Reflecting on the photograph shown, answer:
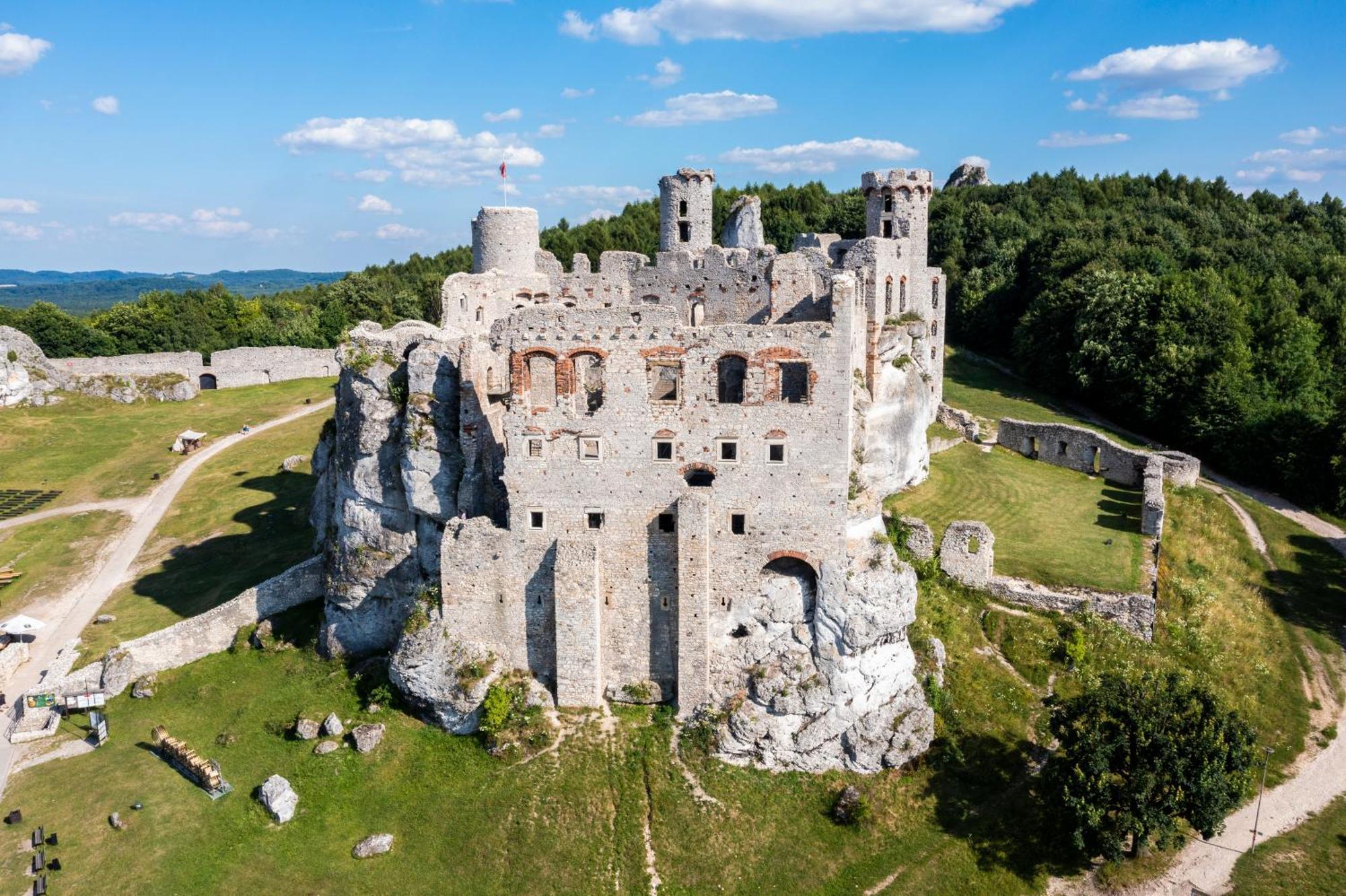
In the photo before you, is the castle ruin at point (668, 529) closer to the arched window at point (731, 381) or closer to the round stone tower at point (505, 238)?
the arched window at point (731, 381)

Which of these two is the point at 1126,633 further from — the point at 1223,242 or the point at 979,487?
the point at 1223,242

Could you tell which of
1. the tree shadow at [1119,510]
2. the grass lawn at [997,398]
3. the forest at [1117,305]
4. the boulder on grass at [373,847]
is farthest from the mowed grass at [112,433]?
the tree shadow at [1119,510]

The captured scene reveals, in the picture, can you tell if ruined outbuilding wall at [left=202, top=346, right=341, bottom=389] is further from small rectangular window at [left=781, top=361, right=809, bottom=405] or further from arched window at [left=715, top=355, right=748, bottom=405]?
small rectangular window at [left=781, top=361, right=809, bottom=405]

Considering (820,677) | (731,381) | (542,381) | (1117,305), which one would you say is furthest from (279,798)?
(1117,305)

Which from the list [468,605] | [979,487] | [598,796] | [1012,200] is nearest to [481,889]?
[598,796]

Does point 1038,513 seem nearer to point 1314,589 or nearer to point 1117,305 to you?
point 1314,589
